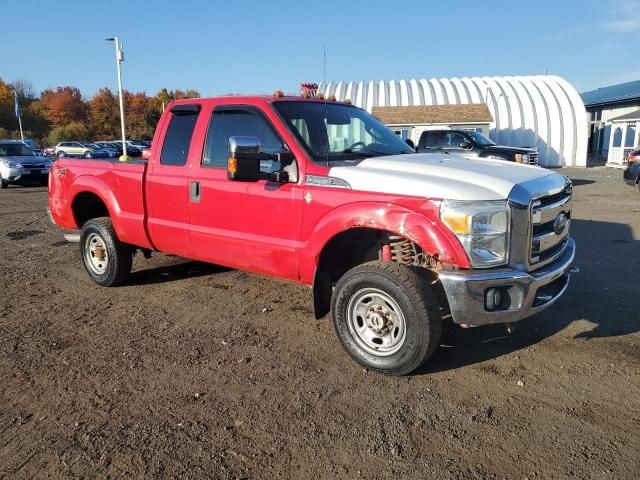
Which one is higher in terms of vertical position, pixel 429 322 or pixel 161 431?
pixel 429 322

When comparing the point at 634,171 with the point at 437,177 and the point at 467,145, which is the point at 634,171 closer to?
the point at 467,145

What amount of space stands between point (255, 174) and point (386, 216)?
3.94 feet

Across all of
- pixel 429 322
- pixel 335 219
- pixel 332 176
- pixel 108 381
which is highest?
pixel 332 176

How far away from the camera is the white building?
2974 centimetres

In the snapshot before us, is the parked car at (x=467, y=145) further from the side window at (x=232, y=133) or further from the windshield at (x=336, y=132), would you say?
the side window at (x=232, y=133)

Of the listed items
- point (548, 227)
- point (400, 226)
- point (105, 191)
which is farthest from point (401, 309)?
point (105, 191)

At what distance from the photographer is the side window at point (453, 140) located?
15656mm

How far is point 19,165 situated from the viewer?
18078 millimetres

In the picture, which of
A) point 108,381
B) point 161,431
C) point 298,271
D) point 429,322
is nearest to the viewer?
point 161,431

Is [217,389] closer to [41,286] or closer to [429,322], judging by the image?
[429,322]

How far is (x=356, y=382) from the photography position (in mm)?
3695

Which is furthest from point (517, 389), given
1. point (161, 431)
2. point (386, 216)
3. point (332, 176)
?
point (161, 431)

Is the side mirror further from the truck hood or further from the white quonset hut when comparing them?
the white quonset hut

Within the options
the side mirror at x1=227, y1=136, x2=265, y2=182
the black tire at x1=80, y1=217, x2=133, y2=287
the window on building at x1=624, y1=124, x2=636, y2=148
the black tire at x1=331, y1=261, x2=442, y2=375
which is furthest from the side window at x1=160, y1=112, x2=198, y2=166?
the window on building at x1=624, y1=124, x2=636, y2=148
